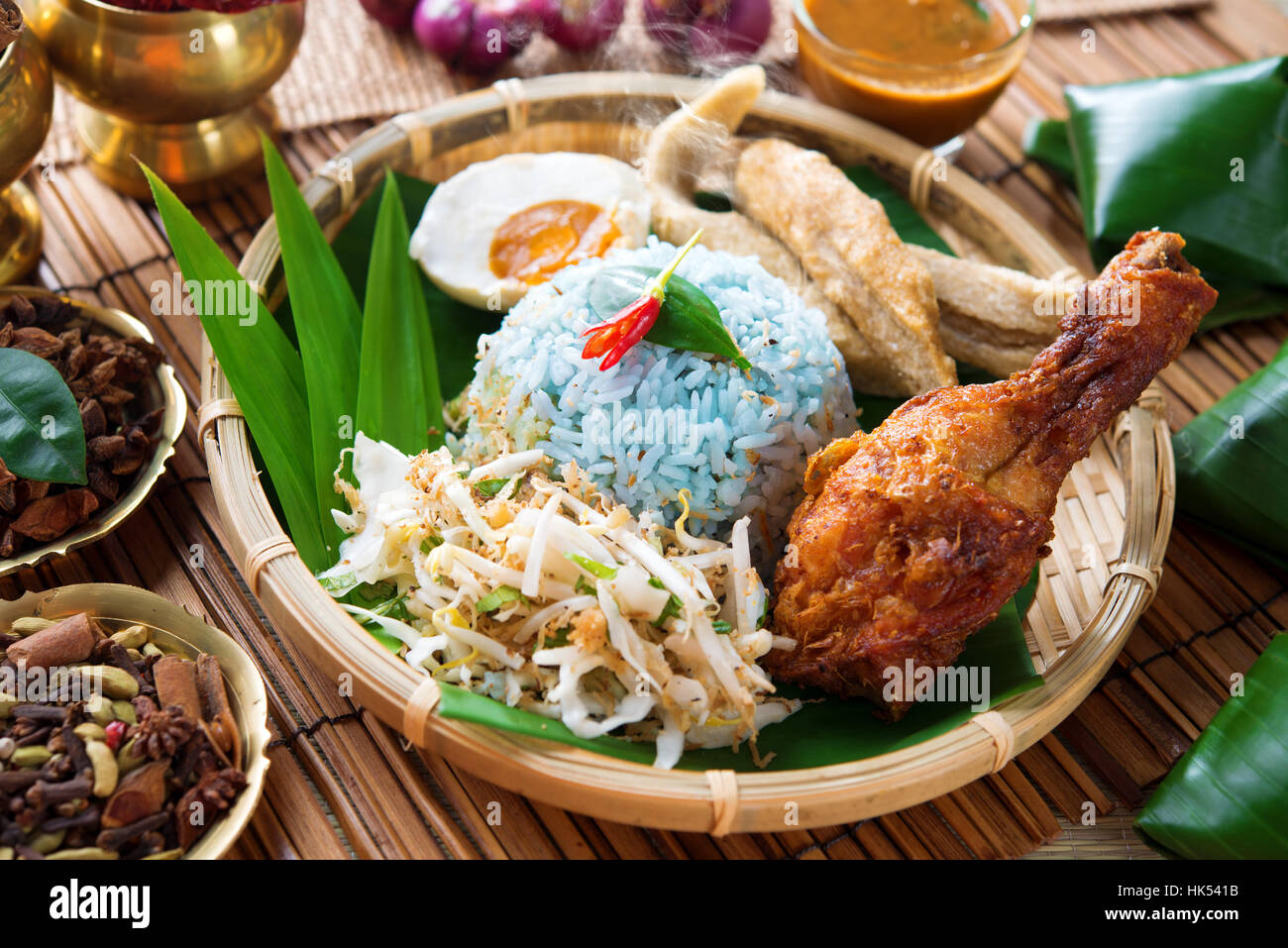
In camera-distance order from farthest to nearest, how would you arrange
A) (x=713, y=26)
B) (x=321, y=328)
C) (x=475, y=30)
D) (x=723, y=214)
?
(x=713, y=26) < (x=475, y=30) < (x=723, y=214) < (x=321, y=328)

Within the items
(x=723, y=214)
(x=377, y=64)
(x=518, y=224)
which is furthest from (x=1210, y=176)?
(x=377, y=64)

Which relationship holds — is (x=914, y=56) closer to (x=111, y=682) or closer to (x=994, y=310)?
(x=994, y=310)

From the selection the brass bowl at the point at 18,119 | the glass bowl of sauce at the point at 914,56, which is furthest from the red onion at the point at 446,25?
the brass bowl at the point at 18,119

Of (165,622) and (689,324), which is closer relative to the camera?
(165,622)

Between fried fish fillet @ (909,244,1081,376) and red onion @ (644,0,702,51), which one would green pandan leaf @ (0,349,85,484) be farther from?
red onion @ (644,0,702,51)

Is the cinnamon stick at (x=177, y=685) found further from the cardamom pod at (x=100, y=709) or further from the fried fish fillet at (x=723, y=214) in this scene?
the fried fish fillet at (x=723, y=214)

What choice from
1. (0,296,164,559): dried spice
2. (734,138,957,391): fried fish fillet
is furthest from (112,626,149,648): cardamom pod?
(734,138,957,391): fried fish fillet
